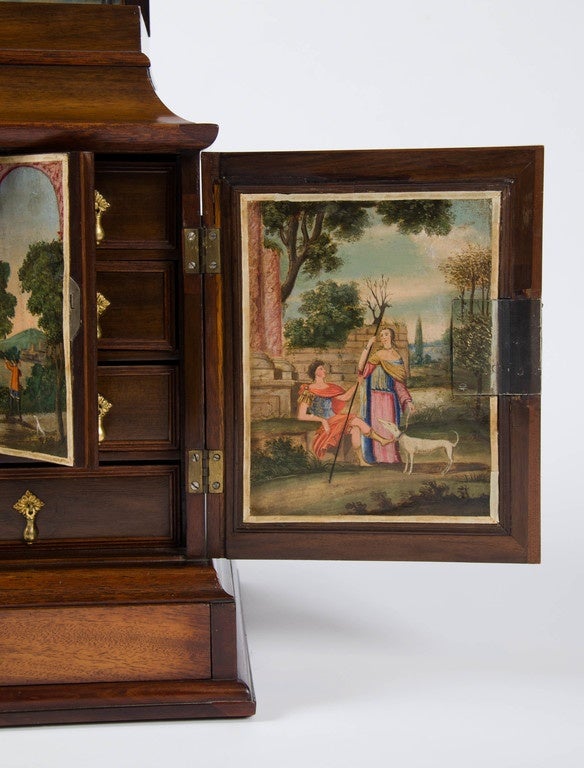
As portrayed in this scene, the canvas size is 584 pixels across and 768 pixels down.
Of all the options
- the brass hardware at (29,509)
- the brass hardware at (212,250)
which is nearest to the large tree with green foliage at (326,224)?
the brass hardware at (212,250)

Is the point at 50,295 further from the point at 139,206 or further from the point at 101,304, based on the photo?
the point at 139,206

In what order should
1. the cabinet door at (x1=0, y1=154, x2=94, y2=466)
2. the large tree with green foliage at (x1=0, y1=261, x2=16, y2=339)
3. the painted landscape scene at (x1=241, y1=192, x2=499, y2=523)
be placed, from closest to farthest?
the cabinet door at (x1=0, y1=154, x2=94, y2=466) → the large tree with green foliage at (x1=0, y1=261, x2=16, y2=339) → the painted landscape scene at (x1=241, y1=192, x2=499, y2=523)

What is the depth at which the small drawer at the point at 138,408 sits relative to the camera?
8.84ft

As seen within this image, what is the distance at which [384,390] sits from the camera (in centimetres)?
270

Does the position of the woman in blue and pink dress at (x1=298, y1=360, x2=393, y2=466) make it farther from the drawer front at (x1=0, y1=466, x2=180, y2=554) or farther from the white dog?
the drawer front at (x1=0, y1=466, x2=180, y2=554)

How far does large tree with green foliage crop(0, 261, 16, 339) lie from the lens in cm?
256

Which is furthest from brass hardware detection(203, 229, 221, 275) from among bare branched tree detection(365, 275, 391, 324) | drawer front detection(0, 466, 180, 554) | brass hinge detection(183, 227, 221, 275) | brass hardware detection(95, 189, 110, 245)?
drawer front detection(0, 466, 180, 554)

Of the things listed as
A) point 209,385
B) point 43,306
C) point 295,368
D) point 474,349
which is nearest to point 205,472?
point 209,385

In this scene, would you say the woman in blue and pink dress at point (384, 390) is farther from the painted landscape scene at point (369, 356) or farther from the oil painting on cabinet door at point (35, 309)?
the oil painting on cabinet door at point (35, 309)

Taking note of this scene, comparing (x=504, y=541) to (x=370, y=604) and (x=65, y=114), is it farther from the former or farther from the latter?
(x=65, y=114)

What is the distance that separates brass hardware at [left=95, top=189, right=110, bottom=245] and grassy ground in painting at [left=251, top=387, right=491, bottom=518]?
528 millimetres

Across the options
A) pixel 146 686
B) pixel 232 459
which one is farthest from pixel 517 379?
pixel 146 686

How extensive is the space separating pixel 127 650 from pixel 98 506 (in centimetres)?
35

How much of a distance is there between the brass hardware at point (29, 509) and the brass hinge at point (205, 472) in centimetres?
34
